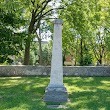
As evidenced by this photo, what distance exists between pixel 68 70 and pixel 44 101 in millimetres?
12490

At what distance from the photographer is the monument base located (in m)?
11.1

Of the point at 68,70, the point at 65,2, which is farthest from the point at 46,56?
the point at 68,70

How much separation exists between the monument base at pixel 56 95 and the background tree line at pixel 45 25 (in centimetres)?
405

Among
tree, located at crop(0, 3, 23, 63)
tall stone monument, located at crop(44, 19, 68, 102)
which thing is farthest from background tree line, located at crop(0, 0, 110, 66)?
tall stone monument, located at crop(44, 19, 68, 102)

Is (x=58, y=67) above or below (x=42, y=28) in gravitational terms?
below

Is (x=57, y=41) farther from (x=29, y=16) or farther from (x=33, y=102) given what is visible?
(x=29, y=16)

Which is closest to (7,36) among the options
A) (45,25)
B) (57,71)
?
(57,71)

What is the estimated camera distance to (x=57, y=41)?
1143 cm

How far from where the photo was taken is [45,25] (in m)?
31.4

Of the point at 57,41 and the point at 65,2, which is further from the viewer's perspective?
the point at 65,2

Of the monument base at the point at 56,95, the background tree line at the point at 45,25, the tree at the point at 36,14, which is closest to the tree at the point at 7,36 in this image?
the background tree line at the point at 45,25

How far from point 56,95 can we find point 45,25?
20.8m

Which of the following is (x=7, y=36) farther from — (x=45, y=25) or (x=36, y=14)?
(x=45, y=25)

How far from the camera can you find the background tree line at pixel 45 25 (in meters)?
14.7
